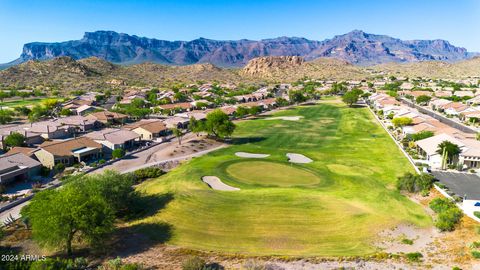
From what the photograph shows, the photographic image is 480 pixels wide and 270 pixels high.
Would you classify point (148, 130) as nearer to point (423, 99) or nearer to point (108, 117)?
point (108, 117)

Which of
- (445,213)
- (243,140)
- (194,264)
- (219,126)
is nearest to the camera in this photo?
(194,264)

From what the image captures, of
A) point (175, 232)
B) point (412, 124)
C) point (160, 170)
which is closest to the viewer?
point (175, 232)

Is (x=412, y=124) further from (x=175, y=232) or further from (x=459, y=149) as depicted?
(x=175, y=232)

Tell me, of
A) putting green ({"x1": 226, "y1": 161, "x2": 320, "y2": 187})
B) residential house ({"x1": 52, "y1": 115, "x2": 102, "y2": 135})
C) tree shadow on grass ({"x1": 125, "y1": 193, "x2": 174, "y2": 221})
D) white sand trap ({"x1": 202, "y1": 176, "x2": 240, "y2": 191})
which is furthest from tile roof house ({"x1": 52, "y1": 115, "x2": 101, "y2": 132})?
white sand trap ({"x1": 202, "y1": 176, "x2": 240, "y2": 191})

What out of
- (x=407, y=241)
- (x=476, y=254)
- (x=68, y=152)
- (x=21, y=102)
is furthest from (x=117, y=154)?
(x=21, y=102)

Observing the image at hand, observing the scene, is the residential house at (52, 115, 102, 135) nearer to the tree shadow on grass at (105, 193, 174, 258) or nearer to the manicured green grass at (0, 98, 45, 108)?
the manicured green grass at (0, 98, 45, 108)

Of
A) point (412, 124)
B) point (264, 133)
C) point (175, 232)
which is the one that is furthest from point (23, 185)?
point (412, 124)

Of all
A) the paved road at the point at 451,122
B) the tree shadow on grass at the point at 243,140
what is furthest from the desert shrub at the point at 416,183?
the paved road at the point at 451,122
